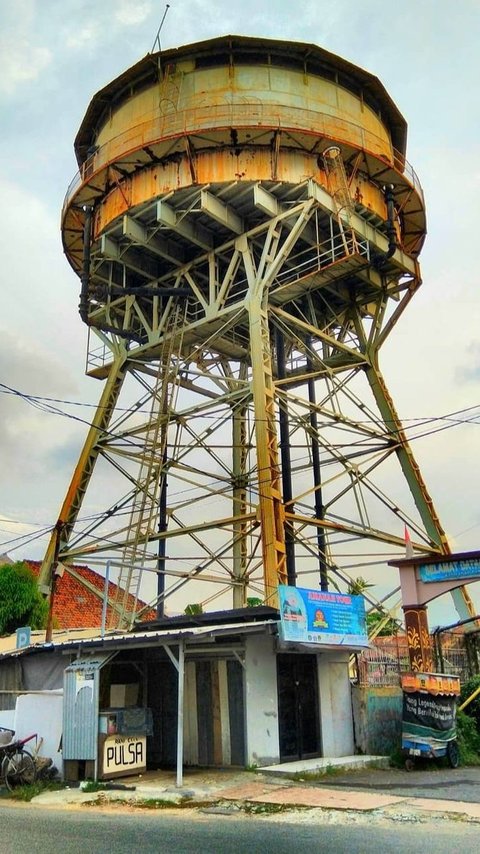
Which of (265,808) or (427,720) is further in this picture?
(427,720)

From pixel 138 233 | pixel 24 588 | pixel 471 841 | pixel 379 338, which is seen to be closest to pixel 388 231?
pixel 379 338

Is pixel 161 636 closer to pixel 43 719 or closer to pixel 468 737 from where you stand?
pixel 43 719

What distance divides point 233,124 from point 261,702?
15534 mm

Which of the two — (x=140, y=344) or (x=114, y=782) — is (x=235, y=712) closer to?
(x=114, y=782)

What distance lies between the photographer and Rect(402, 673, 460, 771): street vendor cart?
1559 centimetres

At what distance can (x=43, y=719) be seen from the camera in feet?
52.7

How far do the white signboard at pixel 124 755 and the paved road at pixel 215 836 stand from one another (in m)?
3.51

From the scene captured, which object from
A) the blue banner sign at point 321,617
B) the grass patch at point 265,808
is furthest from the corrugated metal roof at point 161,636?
the grass patch at point 265,808

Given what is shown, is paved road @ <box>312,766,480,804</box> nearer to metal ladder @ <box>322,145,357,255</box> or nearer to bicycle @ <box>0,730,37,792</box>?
bicycle @ <box>0,730,37,792</box>

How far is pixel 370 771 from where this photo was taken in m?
15.3

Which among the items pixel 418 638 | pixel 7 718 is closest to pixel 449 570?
pixel 418 638

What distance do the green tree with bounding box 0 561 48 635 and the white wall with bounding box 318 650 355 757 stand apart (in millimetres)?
11429

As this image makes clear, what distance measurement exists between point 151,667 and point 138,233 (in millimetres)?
12951

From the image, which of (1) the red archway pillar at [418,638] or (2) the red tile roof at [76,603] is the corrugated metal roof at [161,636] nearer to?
(1) the red archway pillar at [418,638]
